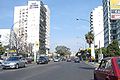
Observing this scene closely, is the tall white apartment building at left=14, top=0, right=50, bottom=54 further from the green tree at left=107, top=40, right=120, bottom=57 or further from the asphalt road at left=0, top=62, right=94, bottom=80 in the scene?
the asphalt road at left=0, top=62, right=94, bottom=80

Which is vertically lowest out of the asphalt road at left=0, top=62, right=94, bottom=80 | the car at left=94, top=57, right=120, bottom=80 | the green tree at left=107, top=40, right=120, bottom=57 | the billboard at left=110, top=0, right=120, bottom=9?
the asphalt road at left=0, top=62, right=94, bottom=80

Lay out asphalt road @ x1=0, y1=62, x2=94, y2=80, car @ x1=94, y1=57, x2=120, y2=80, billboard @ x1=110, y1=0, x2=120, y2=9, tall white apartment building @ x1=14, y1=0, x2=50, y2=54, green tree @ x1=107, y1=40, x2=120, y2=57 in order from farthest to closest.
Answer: tall white apartment building @ x1=14, y1=0, x2=50, y2=54, green tree @ x1=107, y1=40, x2=120, y2=57, billboard @ x1=110, y1=0, x2=120, y2=9, asphalt road @ x1=0, y1=62, x2=94, y2=80, car @ x1=94, y1=57, x2=120, y2=80

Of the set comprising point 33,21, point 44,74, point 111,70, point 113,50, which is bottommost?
point 44,74

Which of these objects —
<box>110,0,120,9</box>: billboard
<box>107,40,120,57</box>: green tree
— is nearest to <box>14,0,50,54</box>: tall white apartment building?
<box>107,40,120,57</box>: green tree

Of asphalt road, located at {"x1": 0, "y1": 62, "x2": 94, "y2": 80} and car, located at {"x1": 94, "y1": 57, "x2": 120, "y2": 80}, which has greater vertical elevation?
car, located at {"x1": 94, "y1": 57, "x2": 120, "y2": 80}

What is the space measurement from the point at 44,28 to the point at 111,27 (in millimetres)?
59658

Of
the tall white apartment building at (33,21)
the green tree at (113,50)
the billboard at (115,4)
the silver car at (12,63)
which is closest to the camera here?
the billboard at (115,4)

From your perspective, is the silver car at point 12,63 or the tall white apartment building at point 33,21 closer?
the silver car at point 12,63

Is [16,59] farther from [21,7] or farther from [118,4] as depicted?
[21,7]

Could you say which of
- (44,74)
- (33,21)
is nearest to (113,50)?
(44,74)

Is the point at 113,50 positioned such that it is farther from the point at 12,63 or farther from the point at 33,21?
the point at 33,21

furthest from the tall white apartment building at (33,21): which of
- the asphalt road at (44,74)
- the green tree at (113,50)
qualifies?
the asphalt road at (44,74)

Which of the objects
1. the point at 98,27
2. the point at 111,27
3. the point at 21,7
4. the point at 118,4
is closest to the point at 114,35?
the point at 111,27

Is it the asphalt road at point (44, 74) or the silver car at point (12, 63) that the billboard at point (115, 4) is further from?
the silver car at point (12, 63)
